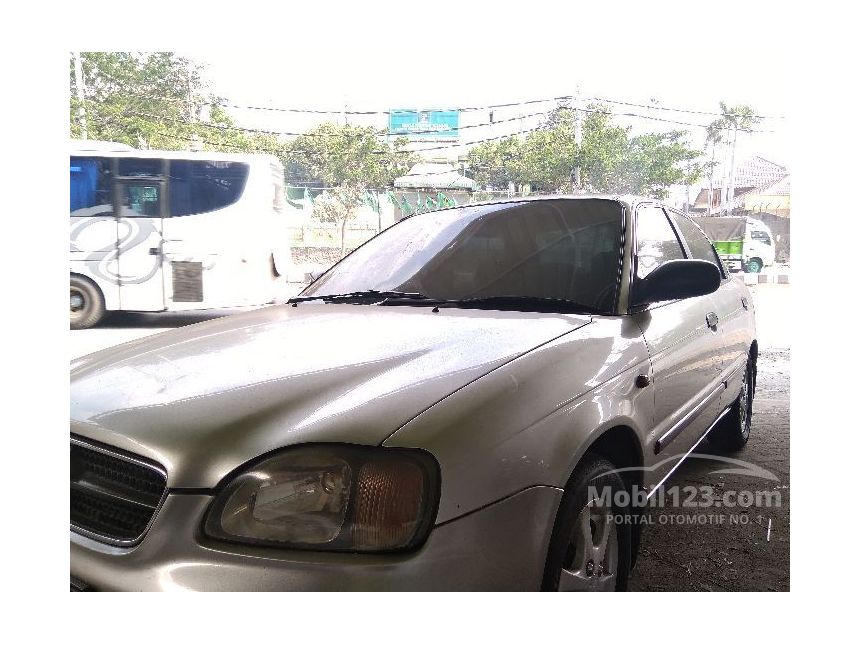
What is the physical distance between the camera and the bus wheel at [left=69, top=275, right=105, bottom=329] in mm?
2059

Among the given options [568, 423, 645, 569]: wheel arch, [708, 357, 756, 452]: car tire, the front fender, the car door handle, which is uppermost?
the car door handle

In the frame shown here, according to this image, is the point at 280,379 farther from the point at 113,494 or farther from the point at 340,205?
the point at 340,205

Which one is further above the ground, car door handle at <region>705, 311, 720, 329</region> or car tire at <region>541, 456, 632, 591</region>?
car door handle at <region>705, 311, 720, 329</region>

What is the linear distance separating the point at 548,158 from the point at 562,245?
1338mm

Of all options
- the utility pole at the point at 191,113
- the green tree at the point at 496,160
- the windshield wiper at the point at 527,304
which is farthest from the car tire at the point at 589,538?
the utility pole at the point at 191,113

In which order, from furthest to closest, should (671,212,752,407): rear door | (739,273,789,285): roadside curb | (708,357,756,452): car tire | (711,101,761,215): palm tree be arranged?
1. (708,357,756,452): car tire
2. (711,101,761,215): palm tree
3. (671,212,752,407): rear door
4. (739,273,789,285): roadside curb

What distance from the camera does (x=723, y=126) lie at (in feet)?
9.66

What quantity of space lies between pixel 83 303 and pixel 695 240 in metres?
2.73

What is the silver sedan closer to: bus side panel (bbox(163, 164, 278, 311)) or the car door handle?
the car door handle

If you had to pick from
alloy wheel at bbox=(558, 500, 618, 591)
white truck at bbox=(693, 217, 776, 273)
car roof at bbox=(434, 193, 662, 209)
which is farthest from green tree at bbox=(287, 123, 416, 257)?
alloy wheel at bbox=(558, 500, 618, 591)

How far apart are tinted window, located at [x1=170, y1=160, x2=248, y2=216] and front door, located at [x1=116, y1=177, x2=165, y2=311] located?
0.40 feet

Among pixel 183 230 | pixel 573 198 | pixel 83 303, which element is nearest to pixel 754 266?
pixel 573 198

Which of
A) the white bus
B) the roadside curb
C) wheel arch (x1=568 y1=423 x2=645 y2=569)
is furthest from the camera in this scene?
the white bus

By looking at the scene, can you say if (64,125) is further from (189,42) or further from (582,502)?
(582,502)
